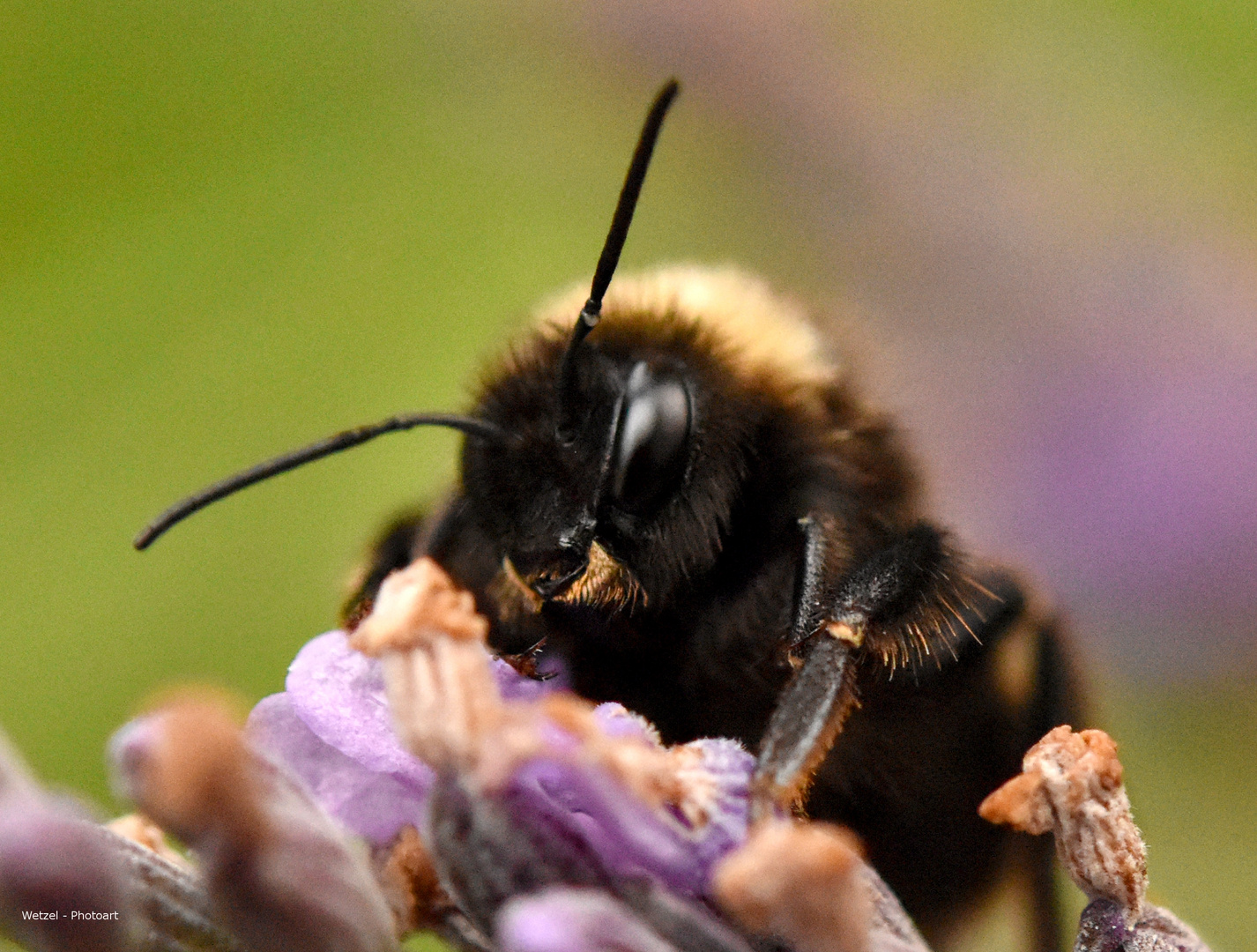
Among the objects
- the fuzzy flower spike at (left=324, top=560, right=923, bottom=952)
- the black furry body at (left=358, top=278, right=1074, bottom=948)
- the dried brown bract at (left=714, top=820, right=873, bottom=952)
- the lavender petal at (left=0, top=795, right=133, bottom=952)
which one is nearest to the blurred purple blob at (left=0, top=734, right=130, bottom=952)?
the lavender petal at (left=0, top=795, right=133, bottom=952)

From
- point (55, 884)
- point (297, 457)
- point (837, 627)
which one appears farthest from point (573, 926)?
point (297, 457)

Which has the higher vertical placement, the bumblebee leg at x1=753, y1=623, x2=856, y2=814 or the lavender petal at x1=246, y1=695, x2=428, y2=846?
the bumblebee leg at x1=753, y1=623, x2=856, y2=814

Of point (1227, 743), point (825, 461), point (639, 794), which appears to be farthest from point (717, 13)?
point (639, 794)

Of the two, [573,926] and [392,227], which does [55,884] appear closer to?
[573,926]

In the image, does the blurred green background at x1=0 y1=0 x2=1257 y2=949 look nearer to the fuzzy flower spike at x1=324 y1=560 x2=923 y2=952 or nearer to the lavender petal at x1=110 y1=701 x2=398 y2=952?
the fuzzy flower spike at x1=324 y1=560 x2=923 y2=952

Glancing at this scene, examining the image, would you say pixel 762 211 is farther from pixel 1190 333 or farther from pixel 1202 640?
pixel 1202 640

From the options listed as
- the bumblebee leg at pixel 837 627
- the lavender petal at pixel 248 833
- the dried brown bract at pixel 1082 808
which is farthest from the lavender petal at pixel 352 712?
the dried brown bract at pixel 1082 808
